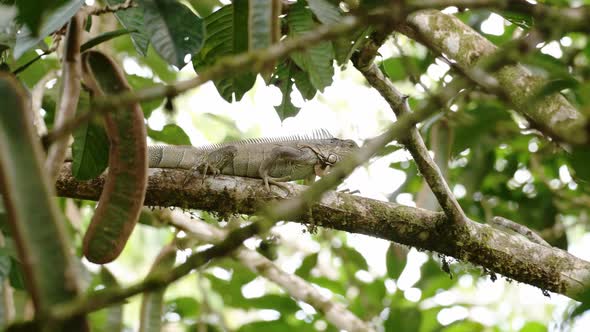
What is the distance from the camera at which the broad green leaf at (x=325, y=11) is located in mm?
2496

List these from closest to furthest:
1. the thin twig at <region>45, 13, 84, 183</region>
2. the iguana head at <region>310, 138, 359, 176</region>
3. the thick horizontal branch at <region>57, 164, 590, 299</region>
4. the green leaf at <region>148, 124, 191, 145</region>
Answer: the thin twig at <region>45, 13, 84, 183</region>
the thick horizontal branch at <region>57, 164, 590, 299</region>
the green leaf at <region>148, 124, 191, 145</region>
the iguana head at <region>310, 138, 359, 176</region>

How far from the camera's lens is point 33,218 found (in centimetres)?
123

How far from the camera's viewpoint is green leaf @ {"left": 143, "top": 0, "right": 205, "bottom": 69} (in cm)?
246

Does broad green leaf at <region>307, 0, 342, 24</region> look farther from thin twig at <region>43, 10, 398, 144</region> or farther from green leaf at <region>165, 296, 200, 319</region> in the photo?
green leaf at <region>165, 296, 200, 319</region>

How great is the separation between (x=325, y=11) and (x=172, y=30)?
51 centimetres

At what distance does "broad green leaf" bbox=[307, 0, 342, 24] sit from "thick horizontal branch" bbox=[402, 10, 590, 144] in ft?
1.15

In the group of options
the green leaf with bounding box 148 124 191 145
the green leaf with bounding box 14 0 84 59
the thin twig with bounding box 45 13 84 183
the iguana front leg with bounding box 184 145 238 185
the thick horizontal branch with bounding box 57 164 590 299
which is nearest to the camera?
the thin twig with bounding box 45 13 84 183

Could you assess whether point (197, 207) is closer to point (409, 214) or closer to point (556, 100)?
point (409, 214)

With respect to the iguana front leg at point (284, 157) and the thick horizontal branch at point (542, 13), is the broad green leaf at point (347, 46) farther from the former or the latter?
the thick horizontal branch at point (542, 13)

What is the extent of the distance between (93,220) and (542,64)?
47.3 inches

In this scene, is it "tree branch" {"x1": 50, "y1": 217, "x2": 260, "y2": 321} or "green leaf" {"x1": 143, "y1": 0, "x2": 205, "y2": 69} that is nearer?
"tree branch" {"x1": 50, "y1": 217, "x2": 260, "y2": 321}

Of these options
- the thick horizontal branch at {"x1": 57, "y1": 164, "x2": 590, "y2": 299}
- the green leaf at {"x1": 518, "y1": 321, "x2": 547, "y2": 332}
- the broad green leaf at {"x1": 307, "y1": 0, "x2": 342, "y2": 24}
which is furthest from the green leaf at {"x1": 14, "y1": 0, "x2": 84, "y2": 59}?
the green leaf at {"x1": 518, "y1": 321, "x2": 547, "y2": 332}

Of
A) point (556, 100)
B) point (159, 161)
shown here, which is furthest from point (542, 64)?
point (159, 161)

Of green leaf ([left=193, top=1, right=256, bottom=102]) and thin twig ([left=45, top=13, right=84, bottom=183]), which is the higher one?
thin twig ([left=45, top=13, right=84, bottom=183])
